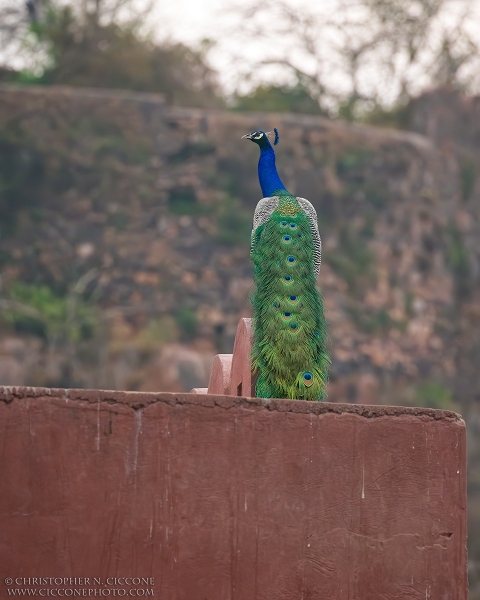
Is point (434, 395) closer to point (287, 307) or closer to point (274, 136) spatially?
point (274, 136)

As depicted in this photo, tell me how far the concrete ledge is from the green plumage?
492 millimetres

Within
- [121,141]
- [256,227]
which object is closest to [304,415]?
[256,227]

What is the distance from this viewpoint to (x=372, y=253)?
18656 mm

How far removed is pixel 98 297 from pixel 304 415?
40.8 feet

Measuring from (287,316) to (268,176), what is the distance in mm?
1949

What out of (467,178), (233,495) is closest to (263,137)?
(233,495)

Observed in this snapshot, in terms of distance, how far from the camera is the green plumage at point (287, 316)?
552 cm

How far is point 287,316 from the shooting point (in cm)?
568

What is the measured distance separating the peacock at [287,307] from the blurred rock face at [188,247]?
392 inches

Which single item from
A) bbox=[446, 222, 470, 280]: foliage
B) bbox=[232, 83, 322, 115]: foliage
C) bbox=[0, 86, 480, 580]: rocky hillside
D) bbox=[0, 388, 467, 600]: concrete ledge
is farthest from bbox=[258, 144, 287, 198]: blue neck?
bbox=[232, 83, 322, 115]: foliage

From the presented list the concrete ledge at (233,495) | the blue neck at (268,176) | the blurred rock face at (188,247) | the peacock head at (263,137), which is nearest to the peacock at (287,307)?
the concrete ledge at (233,495)

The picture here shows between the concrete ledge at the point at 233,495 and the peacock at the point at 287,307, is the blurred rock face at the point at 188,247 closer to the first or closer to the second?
the peacock at the point at 287,307

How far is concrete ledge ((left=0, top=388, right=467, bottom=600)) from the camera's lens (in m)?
4.75

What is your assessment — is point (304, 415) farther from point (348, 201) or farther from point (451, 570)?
point (348, 201)
